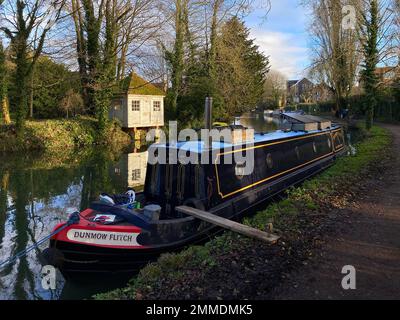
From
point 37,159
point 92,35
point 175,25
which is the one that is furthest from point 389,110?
point 37,159

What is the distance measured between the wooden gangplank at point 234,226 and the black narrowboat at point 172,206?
0.67 feet

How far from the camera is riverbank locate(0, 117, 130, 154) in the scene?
1917 cm

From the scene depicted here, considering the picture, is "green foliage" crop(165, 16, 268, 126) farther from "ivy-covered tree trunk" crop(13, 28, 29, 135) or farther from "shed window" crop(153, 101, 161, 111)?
"ivy-covered tree trunk" crop(13, 28, 29, 135)

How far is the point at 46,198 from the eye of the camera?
10.6 m

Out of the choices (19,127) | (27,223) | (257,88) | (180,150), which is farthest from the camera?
(257,88)

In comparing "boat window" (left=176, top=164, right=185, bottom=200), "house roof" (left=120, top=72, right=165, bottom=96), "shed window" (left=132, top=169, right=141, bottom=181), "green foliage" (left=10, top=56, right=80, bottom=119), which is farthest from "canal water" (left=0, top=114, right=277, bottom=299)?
"green foliage" (left=10, top=56, right=80, bottom=119)

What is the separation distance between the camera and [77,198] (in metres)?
10.7

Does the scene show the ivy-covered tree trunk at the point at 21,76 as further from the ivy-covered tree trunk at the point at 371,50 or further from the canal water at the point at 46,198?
the ivy-covered tree trunk at the point at 371,50

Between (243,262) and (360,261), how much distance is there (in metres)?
1.45

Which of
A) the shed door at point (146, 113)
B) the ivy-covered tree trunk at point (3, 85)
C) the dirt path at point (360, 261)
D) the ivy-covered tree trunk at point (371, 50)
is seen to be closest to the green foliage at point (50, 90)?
the shed door at point (146, 113)

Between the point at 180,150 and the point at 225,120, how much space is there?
2435 centimetres

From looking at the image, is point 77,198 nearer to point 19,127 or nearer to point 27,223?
point 27,223

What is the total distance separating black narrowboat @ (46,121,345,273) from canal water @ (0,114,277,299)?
414 millimetres

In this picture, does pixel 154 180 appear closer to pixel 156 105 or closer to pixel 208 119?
pixel 208 119
